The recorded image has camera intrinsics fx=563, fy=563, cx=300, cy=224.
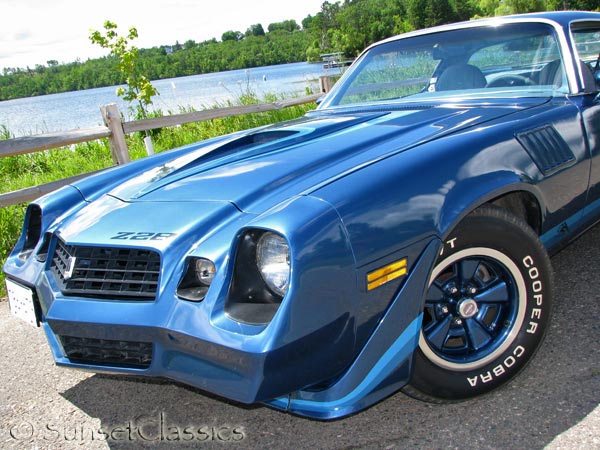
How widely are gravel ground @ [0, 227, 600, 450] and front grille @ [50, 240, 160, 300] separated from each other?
0.61 meters

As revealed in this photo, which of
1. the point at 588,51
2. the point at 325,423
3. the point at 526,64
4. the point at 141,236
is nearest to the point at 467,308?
the point at 325,423

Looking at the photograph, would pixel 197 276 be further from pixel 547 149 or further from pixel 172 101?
pixel 172 101

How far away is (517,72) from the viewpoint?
2975mm

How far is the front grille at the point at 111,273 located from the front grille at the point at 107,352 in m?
0.15

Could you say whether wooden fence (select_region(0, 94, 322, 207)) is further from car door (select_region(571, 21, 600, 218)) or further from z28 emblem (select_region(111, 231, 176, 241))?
car door (select_region(571, 21, 600, 218))

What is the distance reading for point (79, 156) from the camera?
26.2 ft

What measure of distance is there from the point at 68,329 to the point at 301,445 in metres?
0.91

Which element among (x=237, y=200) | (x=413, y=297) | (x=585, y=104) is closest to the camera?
(x=413, y=297)

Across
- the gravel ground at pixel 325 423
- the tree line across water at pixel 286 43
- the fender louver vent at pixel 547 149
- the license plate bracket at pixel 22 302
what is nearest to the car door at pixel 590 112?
the fender louver vent at pixel 547 149

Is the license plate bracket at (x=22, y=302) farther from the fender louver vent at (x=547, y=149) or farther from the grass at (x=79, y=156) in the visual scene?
the grass at (x=79, y=156)

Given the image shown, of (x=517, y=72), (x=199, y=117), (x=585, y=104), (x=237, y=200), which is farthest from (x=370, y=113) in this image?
(x=199, y=117)

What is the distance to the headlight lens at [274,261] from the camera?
1.65 m

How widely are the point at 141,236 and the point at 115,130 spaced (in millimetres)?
4168

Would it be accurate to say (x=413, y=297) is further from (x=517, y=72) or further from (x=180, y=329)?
(x=517, y=72)
